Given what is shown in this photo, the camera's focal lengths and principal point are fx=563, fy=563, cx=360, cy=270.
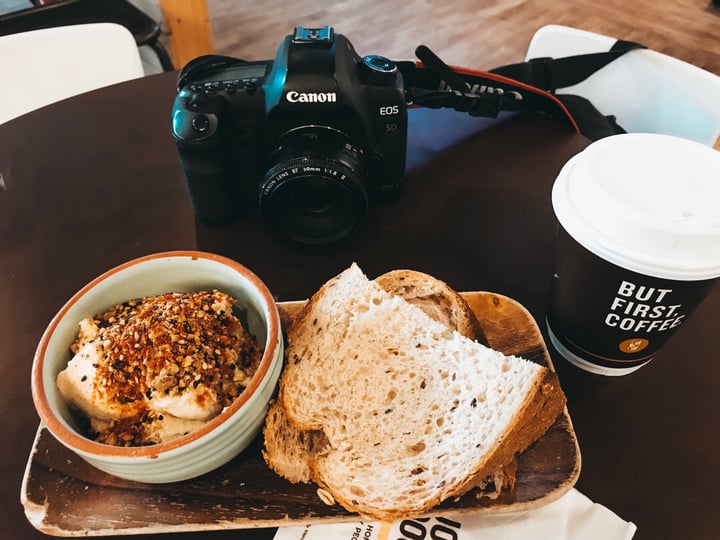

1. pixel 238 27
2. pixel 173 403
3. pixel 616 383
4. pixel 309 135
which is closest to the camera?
pixel 173 403

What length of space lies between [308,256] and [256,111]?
18cm

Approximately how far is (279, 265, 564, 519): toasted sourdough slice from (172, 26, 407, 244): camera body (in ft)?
0.59

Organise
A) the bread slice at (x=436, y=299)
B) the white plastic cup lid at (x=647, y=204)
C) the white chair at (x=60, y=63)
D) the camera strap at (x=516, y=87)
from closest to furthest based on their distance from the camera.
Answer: the white plastic cup lid at (x=647, y=204)
the bread slice at (x=436, y=299)
the camera strap at (x=516, y=87)
the white chair at (x=60, y=63)

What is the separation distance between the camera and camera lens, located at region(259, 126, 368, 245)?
24.9 inches

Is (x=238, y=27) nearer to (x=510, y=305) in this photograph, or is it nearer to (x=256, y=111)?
(x=256, y=111)

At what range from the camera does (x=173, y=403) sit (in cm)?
43

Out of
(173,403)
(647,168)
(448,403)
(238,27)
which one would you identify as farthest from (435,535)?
(238,27)

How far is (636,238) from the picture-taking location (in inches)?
16.5

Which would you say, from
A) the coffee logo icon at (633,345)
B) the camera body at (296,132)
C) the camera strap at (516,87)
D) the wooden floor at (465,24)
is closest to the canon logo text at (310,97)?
the camera body at (296,132)

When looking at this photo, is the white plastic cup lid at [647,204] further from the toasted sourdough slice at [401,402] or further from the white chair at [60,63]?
the white chair at [60,63]

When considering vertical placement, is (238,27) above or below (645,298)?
below

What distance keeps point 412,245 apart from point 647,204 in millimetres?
307

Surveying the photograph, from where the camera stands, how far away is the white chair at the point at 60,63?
3.12ft

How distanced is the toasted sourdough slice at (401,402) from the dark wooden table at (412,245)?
9cm
